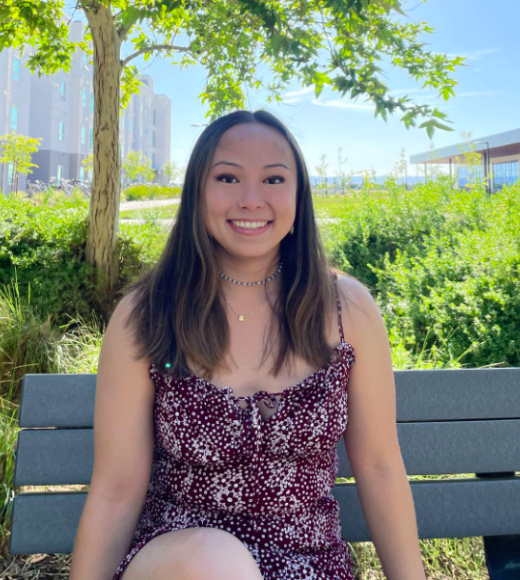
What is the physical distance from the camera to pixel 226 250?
1.77 metres

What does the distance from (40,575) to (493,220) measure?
20.7 ft

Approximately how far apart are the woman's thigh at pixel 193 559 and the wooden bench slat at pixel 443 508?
605 mm

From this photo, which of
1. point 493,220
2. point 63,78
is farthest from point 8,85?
point 493,220

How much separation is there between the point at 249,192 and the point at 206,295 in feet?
1.08

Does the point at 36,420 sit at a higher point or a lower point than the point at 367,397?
lower

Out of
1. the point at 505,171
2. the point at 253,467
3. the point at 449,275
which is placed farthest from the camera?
the point at 505,171

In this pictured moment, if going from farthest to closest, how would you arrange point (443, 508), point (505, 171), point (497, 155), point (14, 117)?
point (14, 117), point (505, 171), point (497, 155), point (443, 508)

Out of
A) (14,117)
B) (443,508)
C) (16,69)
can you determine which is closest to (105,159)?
(443,508)

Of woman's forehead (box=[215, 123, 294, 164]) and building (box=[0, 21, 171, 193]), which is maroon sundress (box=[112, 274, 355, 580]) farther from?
building (box=[0, 21, 171, 193])

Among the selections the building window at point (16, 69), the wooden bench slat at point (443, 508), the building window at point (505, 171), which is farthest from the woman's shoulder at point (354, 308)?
the building window at point (16, 69)

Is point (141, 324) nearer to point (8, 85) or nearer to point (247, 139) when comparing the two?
point (247, 139)

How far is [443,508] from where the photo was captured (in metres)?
2.03

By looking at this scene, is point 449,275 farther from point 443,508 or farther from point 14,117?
point 14,117

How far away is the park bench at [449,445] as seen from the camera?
1.93 meters
